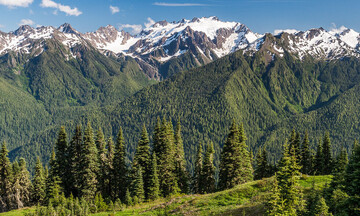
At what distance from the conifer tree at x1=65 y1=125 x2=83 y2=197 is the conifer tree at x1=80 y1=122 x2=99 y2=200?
1146mm

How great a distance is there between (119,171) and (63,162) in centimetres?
1223

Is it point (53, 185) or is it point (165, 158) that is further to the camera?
point (165, 158)

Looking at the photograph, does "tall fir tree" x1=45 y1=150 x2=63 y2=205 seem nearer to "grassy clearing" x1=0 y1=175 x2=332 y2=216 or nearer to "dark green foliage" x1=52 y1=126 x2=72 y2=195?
"dark green foliage" x1=52 y1=126 x2=72 y2=195

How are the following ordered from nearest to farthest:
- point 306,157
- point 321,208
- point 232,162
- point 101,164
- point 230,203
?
point 321,208 → point 230,203 → point 232,162 → point 101,164 → point 306,157

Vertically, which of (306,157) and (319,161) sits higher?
(306,157)

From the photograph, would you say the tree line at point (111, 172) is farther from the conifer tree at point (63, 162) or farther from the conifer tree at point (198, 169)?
the conifer tree at point (198, 169)

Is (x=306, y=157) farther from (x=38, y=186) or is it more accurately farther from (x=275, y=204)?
(x=38, y=186)

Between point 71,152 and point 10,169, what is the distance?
15.3 metres

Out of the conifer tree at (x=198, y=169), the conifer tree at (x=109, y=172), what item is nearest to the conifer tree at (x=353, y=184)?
the conifer tree at (x=109, y=172)

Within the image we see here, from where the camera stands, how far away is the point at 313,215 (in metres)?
20.2

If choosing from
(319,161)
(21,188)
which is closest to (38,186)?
(21,188)

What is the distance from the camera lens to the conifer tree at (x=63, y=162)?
56222 millimetres

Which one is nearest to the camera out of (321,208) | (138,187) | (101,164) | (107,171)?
(321,208)

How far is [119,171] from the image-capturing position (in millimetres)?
59688
